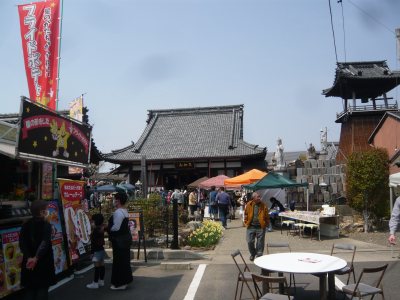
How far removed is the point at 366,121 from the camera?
37.0 m

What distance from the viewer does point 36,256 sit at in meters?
4.85

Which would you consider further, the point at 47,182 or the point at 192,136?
the point at 192,136

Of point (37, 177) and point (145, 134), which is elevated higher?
point (145, 134)

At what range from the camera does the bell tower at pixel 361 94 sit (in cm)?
3572

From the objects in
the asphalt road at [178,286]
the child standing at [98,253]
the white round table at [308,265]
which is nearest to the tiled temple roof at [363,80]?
the asphalt road at [178,286]

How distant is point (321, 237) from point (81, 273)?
7.88 meters

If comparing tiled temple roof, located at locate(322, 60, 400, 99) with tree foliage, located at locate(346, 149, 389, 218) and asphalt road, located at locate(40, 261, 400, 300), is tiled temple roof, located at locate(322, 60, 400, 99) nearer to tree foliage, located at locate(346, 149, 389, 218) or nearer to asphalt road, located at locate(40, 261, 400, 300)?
tree foliage, located at locate(346, 149, 389, 218)

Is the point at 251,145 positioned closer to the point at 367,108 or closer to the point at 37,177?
the point at 367,108

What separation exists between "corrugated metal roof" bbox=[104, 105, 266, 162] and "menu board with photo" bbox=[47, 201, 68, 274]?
79.7 ft

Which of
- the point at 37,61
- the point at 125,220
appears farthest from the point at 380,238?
the point at 37,61

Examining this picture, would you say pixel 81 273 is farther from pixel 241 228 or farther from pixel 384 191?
pixel 384 191

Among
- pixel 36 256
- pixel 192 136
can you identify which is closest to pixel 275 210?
pixel 36 256

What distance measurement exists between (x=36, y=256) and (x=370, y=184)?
11.9 metres

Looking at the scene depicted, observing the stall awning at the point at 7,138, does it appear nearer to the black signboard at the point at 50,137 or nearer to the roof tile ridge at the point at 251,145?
the black signboard at the point at 50,137
